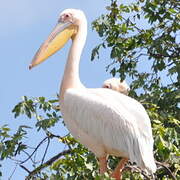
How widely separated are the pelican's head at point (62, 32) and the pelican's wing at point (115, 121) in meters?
0.71

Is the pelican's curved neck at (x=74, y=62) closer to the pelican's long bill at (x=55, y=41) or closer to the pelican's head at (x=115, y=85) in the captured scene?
the pelican's long bill at (x=55, y=41)

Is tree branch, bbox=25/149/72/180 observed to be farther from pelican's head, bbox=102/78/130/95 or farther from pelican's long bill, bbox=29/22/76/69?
pelican's head, bbox=102/78/130/95

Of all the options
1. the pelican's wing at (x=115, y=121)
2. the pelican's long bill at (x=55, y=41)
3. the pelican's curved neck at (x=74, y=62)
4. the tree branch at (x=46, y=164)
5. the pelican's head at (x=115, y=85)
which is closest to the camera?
the pelican's wing at (x=115, y=121)

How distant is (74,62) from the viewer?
7.62 m

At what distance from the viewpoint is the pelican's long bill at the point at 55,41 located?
25.3ft

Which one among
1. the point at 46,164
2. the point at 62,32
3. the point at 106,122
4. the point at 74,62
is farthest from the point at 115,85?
the point at 106,122

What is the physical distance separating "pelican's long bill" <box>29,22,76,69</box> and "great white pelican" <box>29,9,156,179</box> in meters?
0.15

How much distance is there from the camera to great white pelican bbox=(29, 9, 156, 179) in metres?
6.73

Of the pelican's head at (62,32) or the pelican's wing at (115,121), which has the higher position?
the pelican's head at (62,32)

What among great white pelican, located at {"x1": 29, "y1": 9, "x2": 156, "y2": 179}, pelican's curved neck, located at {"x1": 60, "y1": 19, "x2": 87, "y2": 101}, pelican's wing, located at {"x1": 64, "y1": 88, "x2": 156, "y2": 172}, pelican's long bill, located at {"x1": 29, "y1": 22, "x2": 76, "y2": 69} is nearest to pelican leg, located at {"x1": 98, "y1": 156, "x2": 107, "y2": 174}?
great white pelican, located at {"x1": 29, "y1": 9, "x2": 156, "y2": 179}

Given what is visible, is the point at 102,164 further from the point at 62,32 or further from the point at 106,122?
the point at 62,32

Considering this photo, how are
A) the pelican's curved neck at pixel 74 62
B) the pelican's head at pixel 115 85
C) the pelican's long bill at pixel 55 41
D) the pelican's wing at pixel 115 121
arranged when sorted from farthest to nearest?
the pelican's head at pixel 115 85
the pelican's long bill at pixel 55 41
the pelican's curved neck at pixel 74 62
the pelican's wing at pixel 115 121

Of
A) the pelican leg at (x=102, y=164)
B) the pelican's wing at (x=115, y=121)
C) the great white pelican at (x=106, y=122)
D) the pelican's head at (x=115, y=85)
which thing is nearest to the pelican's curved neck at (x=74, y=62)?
the great white pelican at (x=106, y=122)

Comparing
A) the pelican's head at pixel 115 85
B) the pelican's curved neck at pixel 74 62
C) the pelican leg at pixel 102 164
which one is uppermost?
the pelican's head at pixel 115 85
